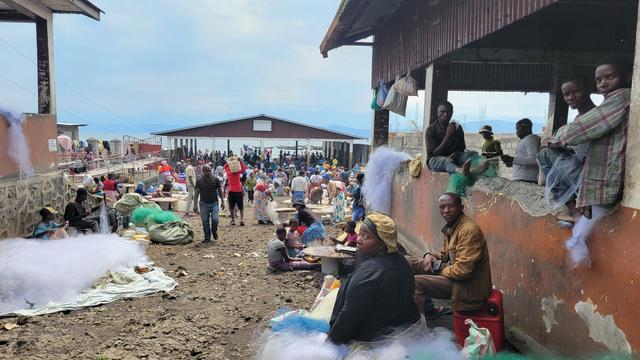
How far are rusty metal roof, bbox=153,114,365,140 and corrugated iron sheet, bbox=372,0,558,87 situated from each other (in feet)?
67.6

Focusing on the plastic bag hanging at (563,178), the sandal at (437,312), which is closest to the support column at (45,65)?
the sandal at (437,312)

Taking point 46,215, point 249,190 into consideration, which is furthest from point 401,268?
point 249,190

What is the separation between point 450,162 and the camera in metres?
6.12

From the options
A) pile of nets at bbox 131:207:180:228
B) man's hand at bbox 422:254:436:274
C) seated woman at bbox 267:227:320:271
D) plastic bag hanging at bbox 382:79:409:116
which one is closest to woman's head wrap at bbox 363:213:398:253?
man's hand at bbox 422:254:436:274

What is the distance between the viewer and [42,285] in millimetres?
6164

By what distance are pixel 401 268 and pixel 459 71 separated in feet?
27.4

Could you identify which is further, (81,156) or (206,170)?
(81,156)

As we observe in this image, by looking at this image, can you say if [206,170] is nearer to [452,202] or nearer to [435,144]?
[435,144]

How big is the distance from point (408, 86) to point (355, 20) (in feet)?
5.77

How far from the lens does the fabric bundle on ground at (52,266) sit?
236 inches

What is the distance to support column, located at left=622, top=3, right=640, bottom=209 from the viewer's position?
9.20 ft

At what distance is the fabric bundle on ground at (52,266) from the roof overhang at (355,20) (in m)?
5.57

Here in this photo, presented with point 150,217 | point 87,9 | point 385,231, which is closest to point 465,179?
point 385,231

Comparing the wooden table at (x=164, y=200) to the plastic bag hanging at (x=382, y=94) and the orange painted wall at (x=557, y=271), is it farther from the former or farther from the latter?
the orange painted wall at (x=557, y=271)
